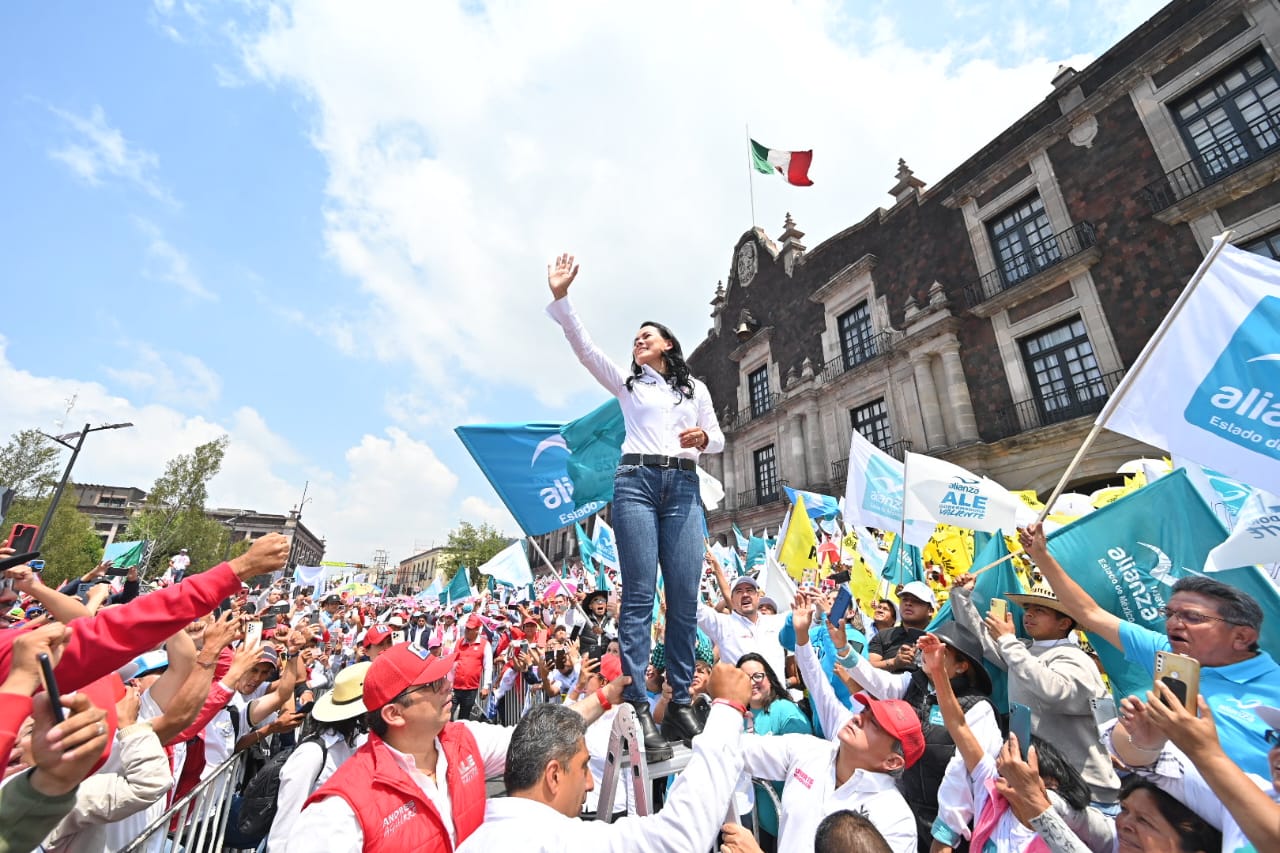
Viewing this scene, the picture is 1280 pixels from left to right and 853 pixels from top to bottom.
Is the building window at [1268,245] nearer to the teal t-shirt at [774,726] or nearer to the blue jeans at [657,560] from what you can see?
the teal t-shirt at [774,726]

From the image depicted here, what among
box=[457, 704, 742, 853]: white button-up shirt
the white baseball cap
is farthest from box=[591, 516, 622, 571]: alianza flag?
box=[457, 704, 742, 853]: white button-up shirt

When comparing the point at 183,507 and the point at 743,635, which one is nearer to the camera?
the point at 743,635

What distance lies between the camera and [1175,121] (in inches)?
528

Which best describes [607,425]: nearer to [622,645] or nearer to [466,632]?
[622,645]

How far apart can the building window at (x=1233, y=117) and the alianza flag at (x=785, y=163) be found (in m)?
8.52

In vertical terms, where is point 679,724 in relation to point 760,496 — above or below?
below

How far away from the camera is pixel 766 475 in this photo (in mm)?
25047

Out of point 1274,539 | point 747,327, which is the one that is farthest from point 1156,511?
point 747,327

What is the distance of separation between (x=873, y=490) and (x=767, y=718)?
4.94 m

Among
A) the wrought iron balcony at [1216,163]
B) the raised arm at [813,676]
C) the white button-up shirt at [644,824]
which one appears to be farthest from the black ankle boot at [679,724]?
the wrought iron balcony at [1216,163]

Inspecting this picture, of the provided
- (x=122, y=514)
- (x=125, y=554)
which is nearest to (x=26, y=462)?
(x=125, y=554)

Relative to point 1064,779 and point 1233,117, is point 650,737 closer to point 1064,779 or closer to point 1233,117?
point 1064,779

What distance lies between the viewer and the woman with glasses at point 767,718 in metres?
3.58

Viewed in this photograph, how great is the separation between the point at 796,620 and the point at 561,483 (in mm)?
2365
